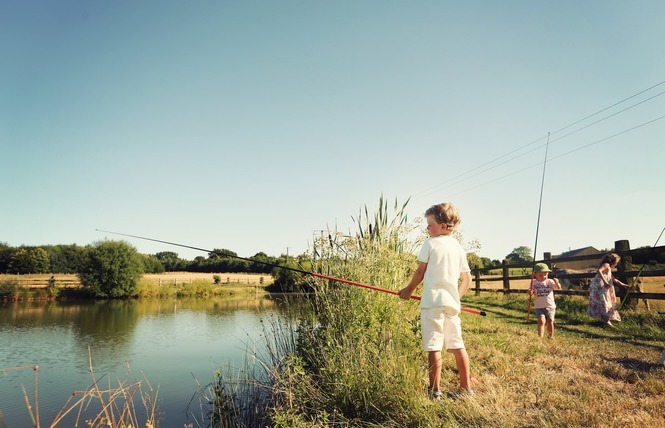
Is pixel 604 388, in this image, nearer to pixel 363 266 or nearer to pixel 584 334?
pixel 363 266

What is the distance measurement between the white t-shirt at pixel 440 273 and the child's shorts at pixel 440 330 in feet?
0.25

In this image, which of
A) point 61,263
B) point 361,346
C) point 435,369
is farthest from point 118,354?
point 61,263

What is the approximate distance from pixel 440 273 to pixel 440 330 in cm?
50

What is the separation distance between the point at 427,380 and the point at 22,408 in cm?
946

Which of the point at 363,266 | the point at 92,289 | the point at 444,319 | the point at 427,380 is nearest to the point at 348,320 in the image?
the point at 363,266

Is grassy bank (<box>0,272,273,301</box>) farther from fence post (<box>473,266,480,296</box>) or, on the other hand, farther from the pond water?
fence post (<box>473,266,480,296</box>)

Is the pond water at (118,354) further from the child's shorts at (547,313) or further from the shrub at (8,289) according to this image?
the shrub at (8,289)

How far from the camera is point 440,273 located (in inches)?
139

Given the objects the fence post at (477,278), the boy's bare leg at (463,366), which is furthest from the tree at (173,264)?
the boy's bare leg at (463,366)

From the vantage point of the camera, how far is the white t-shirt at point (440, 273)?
354 centimetres

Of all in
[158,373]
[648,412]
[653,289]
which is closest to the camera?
[648,412]

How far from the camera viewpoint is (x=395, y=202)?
22.4 ft

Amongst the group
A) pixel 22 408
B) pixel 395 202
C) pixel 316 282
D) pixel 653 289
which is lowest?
pixel 22 408

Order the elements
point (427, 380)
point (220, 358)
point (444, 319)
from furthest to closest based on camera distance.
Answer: point (220, 358), point (427, 380), point (444, 319)
